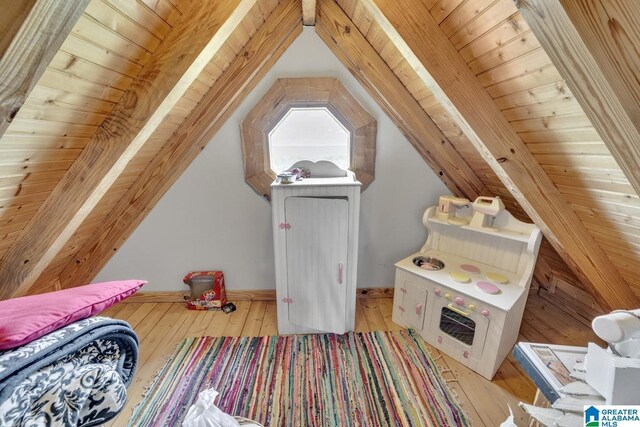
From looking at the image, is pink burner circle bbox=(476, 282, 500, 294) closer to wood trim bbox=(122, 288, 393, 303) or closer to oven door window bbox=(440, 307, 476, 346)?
oven door window bbox=(440, 307, 476, 346)

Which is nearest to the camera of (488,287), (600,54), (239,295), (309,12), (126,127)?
(600,54)

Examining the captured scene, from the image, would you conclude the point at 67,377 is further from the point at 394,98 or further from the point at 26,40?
the point at 394,98

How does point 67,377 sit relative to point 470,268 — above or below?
above

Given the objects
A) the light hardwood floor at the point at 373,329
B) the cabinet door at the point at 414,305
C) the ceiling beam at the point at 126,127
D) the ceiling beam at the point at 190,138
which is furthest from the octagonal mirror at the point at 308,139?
the light hardwood floor at the point at 373,329

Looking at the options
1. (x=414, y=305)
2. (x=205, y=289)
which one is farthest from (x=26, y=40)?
(x=414, y=305)

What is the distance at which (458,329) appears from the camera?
5.69 ft

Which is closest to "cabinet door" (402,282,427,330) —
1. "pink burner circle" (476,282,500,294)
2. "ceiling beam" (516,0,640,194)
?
"pink burner circle" (476,282,500,294)

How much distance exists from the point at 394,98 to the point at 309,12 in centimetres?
71

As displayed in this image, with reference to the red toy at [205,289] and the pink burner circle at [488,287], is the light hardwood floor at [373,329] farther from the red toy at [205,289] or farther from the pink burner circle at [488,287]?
the pink burner circle at [488,287]

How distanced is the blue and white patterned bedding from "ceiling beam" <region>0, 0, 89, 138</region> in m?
0.58

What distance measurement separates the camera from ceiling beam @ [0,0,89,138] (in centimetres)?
56

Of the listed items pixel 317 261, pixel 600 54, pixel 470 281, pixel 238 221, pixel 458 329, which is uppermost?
pixel 600 54

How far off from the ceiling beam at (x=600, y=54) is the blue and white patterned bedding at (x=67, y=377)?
131 centimetres

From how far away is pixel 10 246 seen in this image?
4.00 feet
